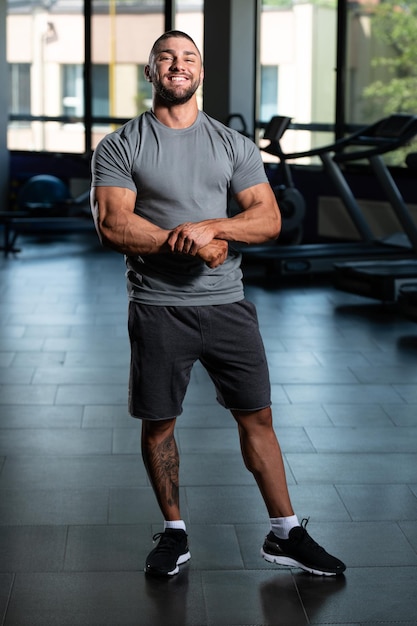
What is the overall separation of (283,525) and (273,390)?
6.28 ft

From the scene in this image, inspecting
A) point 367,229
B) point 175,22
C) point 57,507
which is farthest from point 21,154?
point 57,507

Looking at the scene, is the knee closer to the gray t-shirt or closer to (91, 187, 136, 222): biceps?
the gray t-shirt

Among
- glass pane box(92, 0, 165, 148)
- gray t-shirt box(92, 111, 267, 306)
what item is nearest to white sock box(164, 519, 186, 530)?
gray t-shirt box(92, 111, 267, 306)

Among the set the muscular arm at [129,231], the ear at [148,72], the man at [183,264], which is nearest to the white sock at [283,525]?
the man at [183,264]

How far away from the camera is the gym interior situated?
2.57 metres

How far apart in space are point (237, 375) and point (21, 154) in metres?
10.4

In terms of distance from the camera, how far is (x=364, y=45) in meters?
9.16

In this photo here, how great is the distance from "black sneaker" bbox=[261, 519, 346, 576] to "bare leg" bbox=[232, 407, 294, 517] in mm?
67

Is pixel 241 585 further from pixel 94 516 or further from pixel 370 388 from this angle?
pixel 370 388

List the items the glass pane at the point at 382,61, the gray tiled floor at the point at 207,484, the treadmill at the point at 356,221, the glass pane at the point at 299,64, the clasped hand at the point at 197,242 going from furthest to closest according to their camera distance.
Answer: the glass pane at the point at 299,64 < the glass pane at the point at 382,61 < the treadmill at the point at 356,221 < the gray tiled floor at the point at 207,484 < the clasped hand at the point at 197,242

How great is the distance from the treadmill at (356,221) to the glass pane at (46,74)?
470 cm

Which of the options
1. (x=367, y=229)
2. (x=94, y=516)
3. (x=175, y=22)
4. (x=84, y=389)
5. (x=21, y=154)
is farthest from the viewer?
(x=21, y=154)

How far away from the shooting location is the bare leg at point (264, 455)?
261cm

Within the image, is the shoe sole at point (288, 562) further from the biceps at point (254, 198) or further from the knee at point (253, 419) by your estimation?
the biceps at point (254, 198)
